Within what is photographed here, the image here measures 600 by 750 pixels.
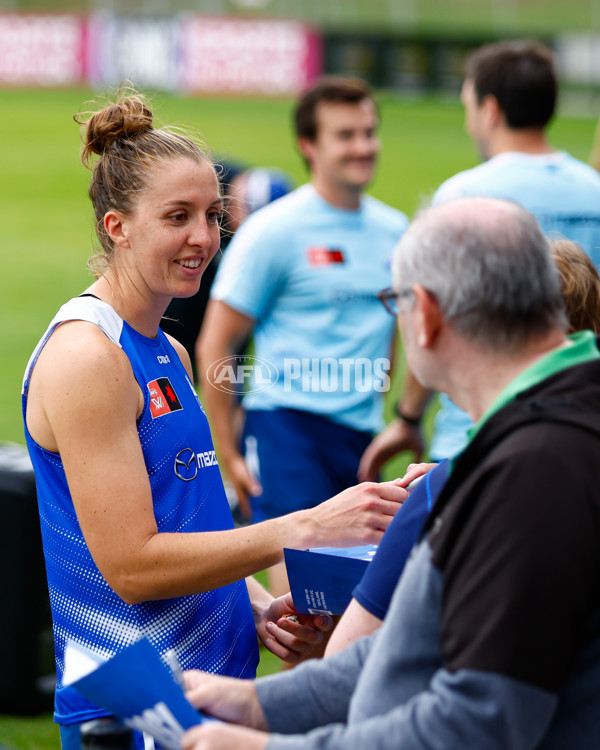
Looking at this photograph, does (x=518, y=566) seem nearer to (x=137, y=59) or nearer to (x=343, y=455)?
(x=343, y=455)

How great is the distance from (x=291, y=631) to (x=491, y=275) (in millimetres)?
1323

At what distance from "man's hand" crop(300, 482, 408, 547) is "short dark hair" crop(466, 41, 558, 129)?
276 cm

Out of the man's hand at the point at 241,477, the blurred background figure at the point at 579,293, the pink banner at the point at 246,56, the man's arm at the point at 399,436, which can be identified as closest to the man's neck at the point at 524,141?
the man's arm at the point at 399,436

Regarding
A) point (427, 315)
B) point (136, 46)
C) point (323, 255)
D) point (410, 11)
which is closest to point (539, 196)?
point (323, 255)

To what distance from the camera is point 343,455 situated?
5094 millimetres

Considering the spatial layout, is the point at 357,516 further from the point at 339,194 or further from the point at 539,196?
the point at 339,194

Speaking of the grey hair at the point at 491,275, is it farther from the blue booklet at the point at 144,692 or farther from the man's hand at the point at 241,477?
the man's hand at the point at 241,477

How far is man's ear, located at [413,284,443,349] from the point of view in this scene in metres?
1.66

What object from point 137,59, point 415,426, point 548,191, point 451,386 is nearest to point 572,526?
point 451,386

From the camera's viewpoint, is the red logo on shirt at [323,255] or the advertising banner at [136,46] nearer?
the red logo on shirt at [323,255]

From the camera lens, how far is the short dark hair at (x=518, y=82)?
15.0 feet

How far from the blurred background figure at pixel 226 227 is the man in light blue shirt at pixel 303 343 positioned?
457 mm

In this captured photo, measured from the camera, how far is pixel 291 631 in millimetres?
2619

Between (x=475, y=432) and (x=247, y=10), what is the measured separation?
40.2 m
